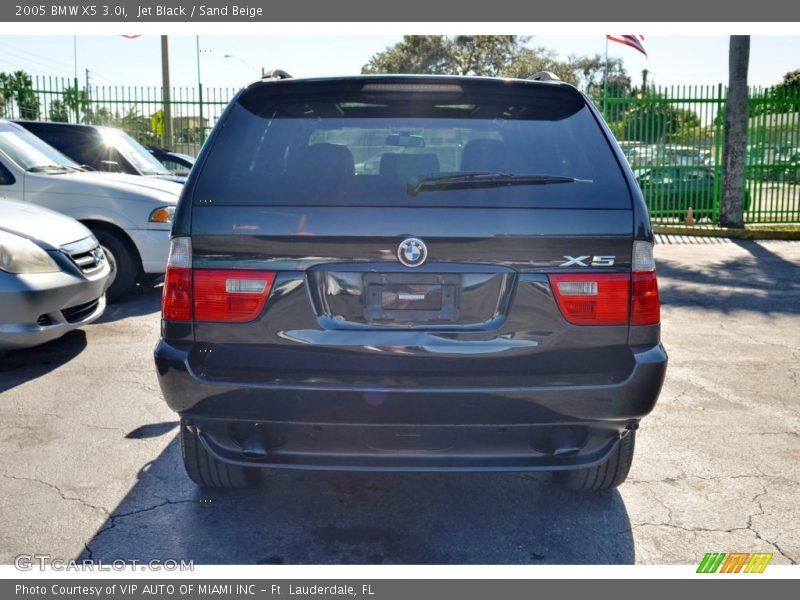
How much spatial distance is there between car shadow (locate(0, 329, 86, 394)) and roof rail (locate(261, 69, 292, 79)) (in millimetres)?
2957

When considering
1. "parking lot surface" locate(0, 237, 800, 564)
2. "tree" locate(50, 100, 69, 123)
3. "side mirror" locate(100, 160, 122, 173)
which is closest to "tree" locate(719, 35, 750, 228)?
"parking lot surface" locate(0, 237, 800, 564)

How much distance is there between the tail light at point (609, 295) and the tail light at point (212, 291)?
3.41 feet

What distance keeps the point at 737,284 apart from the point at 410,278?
25.4ft

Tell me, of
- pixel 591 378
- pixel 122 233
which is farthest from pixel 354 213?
pixel 122 233

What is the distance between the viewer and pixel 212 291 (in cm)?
298

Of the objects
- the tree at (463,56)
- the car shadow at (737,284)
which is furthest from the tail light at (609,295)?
the tree at (463,56)

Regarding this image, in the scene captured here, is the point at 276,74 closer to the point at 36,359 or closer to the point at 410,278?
the point at 410,278

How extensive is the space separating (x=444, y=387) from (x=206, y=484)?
1.30m

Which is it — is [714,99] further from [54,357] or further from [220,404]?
[220,404]

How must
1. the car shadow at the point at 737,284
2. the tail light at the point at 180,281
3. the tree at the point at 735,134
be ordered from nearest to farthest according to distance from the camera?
the tail light at the point at 180,281 → the car shadow at the point at 737,284 → the tree at the point at 735,134

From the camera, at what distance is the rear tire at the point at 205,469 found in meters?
3.45

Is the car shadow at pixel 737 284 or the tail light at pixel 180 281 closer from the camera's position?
the tail light at pixel 180 281

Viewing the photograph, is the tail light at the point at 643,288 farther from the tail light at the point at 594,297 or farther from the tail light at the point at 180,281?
the tail light at the point at 180,281

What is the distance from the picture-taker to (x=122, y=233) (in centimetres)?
821
